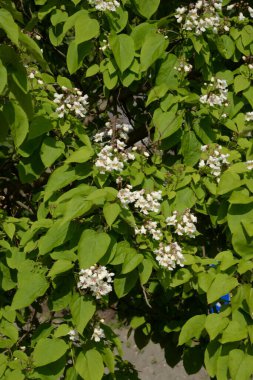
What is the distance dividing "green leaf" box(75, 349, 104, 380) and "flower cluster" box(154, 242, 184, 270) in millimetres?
453

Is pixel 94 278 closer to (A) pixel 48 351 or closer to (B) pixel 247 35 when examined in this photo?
(A) pixel 48 351

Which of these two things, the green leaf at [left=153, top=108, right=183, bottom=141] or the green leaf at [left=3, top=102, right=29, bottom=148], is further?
the green leaf at [left=153, top=108, right=183, bottom=141]

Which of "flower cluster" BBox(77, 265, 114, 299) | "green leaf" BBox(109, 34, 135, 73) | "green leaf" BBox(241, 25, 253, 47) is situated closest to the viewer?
"flower cluster" BBox(77, 265, 114, 299)

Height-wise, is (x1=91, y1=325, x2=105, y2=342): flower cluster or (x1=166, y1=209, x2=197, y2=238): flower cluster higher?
(x1=166, y1=209, x2=197, y2=238): flower cluster

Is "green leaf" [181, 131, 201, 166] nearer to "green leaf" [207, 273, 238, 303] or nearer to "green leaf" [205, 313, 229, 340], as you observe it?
"green leaf" [207, 273, 238, 303]

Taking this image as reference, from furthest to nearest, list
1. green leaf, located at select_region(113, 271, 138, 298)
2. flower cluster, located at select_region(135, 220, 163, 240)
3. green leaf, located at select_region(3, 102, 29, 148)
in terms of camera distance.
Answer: green leaf, located at select_region(113, 271, 138, 298), flower cluster, located at select_region(135, 220, 163, 240), green leaf, located at select_region(3, 102, 29, 148)

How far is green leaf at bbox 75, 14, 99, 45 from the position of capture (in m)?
2.33

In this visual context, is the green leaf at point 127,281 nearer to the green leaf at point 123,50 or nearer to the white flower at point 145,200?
the white flower at point 145,200

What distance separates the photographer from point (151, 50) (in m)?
2.44

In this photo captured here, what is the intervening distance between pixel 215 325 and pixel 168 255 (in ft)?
1.04

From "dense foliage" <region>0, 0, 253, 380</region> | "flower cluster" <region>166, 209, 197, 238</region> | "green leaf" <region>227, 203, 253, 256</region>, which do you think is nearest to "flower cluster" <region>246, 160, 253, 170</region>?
"dense foliage" <region>0, 0, 253, 380</region>


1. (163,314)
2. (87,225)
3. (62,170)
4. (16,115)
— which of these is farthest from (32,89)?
(163,314)

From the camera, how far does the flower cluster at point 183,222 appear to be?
225cm

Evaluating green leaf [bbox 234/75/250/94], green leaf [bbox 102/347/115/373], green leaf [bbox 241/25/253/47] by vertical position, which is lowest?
green leaf [bbox 102/347/115/373]
